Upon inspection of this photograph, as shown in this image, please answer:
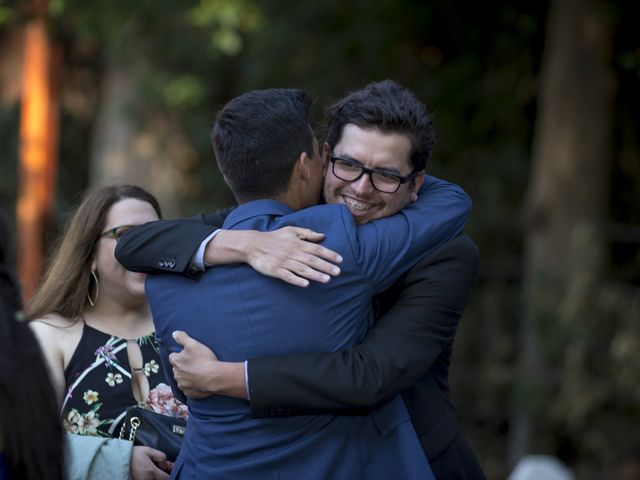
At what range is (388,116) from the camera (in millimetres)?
2945

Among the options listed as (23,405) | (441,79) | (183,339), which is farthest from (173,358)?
(441,79)

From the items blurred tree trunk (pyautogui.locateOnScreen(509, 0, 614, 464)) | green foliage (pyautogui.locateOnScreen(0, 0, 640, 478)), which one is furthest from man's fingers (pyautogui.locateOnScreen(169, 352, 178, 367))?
green foliage (pyautogui.locateOnScreen(0, 0, 640, 478))

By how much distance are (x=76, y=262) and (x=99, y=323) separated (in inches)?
8.1

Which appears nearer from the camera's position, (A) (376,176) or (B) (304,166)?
(B) (304,166)

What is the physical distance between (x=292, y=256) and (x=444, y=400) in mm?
666

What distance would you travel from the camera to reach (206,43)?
11.1 m

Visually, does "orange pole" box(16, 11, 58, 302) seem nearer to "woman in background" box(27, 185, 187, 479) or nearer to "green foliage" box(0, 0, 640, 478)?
"green foliage" box(0, 0, 640, 478)

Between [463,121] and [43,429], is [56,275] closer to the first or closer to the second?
[43,429]

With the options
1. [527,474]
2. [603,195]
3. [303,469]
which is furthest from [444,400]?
[603,195]

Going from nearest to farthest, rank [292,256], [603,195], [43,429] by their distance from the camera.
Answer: [43,429] < [292,256] < [603,195]

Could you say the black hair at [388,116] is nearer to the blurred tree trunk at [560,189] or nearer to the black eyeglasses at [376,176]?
the black eyeglasses at [376,176]

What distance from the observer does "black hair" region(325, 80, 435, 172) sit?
2.96 metres

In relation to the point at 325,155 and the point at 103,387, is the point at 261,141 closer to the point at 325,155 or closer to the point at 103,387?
the point at 325,155

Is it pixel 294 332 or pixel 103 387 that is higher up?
pixel 294 332
